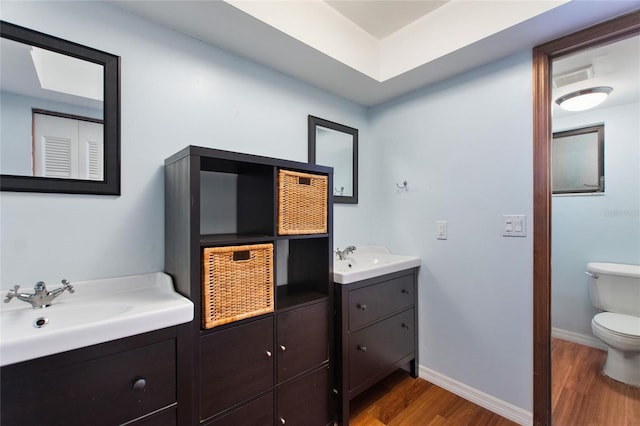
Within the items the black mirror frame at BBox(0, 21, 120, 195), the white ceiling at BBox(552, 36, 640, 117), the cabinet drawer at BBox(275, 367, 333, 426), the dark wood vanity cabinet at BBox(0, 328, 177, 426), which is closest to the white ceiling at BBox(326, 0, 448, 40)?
the white ceiling at BBox(552, 36, 640, 117)

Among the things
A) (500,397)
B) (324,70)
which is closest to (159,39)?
(324,70)

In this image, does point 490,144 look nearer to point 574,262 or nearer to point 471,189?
point 471,189

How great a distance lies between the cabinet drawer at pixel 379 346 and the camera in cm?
162

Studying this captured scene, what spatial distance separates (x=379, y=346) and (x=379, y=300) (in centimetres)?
29

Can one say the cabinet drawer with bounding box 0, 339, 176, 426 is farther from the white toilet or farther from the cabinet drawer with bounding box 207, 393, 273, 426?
the white toilet

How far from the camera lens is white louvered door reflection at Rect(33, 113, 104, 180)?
44.6 inches

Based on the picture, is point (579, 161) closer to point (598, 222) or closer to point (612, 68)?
point (598, 222)

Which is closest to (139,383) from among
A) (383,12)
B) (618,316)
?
(383,12)

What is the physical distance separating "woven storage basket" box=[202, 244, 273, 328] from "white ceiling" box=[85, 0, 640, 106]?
1116 millimetres

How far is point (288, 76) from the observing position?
75.2 inches

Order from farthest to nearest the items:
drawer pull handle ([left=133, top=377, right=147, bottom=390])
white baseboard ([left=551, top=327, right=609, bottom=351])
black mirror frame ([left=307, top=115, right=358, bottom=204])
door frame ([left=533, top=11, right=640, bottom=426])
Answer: white baseboard ([left=551, top=327, right=609, bottom=351])
black mirror frame ([left=307, top=115, right=358, bottom=204])
door frame ([left=533, top=11, right=640, bottom=426])
drawer pull handle ([left=133, top=377, right=147, bottom=390])

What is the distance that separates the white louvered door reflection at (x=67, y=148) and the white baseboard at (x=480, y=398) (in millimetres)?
2348

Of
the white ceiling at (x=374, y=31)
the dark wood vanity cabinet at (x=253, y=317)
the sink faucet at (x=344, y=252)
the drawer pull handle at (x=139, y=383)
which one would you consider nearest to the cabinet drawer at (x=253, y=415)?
the dark wood vanity cabinet at (x=253, y=317)

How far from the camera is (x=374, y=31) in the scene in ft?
6.35
